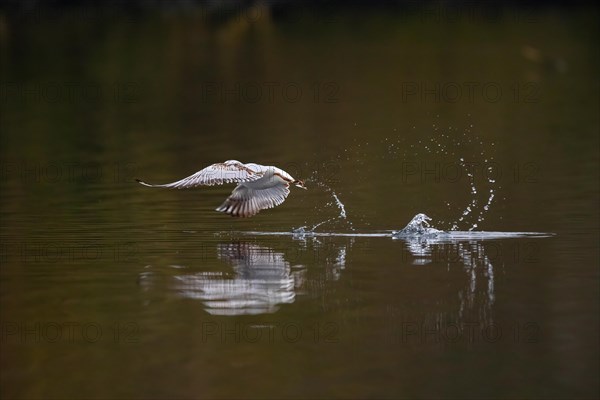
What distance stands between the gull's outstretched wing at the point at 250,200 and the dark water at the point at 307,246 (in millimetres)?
347

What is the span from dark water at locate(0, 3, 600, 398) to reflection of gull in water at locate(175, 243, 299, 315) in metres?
0.04

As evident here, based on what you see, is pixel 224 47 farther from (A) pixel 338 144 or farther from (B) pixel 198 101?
(A) pixel 338 144

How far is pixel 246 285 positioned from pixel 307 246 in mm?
2238

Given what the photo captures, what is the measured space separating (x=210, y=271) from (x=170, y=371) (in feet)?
11.3

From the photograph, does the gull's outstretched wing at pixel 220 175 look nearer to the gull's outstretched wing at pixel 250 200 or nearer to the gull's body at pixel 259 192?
the gull's body at pixel 259 192

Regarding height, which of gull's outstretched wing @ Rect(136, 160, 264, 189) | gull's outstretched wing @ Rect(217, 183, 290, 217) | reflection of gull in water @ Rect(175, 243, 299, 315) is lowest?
reflection of gull in water @ Rect(175, 243, 299, 315)

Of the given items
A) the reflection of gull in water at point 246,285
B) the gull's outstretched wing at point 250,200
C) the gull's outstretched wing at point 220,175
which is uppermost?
the gull's outstretched wing at point 220,175

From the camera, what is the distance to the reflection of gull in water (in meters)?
12.3

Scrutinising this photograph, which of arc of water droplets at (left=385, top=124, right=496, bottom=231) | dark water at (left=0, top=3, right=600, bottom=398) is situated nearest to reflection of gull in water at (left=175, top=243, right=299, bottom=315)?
dark water at (left=0, top=3, right=600, bottom=398)

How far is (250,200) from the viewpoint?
1605 centimetres

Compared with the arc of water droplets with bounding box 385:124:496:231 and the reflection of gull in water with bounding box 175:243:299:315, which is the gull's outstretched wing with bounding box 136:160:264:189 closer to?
the reflection of gull in water with bounding box 175:243:299:315

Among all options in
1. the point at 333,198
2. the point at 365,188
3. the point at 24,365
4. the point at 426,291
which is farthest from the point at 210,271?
the point at 365,188

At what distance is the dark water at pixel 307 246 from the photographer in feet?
34.8

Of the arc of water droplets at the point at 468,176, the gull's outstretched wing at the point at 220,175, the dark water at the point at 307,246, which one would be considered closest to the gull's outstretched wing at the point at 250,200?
the dark water at the point at 307,246
